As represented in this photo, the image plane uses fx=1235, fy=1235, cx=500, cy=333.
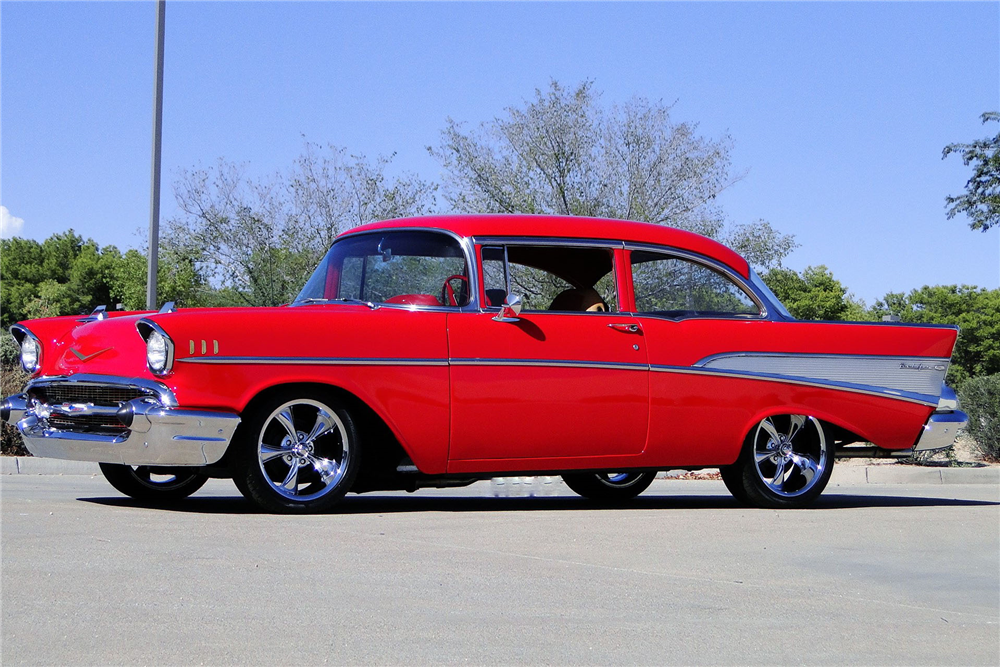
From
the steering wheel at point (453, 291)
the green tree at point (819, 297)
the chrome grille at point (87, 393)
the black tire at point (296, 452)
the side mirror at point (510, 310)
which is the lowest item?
the black tire at point (296, 452)

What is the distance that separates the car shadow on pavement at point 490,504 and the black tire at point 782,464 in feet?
0.44

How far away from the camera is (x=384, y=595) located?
4672 millimetres

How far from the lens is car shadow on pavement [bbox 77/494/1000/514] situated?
24.3 ft

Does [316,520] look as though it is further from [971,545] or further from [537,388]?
[971,545]

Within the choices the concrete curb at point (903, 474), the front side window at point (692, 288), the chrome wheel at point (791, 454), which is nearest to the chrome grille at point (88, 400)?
the front side window at point (692, 288)

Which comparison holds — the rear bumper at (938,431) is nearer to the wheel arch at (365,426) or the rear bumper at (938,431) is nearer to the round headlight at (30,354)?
the wheel arch at (365,426)

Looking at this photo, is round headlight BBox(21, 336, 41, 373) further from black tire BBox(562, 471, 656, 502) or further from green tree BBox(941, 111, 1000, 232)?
green tree BBox(941, 111, 1000, 232)

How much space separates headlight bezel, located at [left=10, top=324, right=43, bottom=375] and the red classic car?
2 cm

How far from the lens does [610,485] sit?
30.2ft

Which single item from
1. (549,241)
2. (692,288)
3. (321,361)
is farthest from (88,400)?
(692,288)

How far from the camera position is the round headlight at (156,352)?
669 cm

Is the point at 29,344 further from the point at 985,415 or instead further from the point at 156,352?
the point at 985,415

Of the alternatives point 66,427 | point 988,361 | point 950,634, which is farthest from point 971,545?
point 988,361

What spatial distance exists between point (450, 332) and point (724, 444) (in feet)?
6.61
